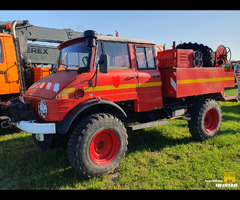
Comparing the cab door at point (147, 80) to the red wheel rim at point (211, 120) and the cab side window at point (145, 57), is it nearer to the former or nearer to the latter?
the cab side window at point (145, 57)

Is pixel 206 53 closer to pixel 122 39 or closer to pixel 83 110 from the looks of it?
pixel 122 39

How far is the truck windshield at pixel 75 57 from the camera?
372 centimetres

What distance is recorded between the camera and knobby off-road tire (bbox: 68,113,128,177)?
3152mm

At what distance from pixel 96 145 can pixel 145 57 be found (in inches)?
86.4

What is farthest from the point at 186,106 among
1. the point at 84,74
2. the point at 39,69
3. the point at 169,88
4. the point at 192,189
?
the point at 39,69

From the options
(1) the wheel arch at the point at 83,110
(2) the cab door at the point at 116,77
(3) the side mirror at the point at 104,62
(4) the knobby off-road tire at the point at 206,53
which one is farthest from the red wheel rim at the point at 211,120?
(3) the side mirror at the point at 104,62

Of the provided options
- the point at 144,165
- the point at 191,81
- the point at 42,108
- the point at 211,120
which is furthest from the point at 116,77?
the point at 211,120

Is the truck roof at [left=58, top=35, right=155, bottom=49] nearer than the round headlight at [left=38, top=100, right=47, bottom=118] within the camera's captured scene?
No

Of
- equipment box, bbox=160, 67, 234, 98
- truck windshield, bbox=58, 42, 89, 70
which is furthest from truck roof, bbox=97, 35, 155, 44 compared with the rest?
equipment box, bbox=160, 67, 234, 98

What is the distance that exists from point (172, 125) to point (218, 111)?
1.55 meters

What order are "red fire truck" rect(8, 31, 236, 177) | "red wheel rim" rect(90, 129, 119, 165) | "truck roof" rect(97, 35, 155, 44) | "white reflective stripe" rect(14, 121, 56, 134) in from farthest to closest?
"truck roof" rect(97, 35, 155, 44) → "red wheel rim" rect(90, 129, 119, 165) → "red fire truck" rect(8, 31, 236, 177) → "white reflective stripe" rect(14, 121, 56, 134)

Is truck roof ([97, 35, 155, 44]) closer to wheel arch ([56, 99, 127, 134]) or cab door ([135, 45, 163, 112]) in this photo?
cab door ([135, 45, 163, 112])

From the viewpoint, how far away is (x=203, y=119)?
15.6 ft
